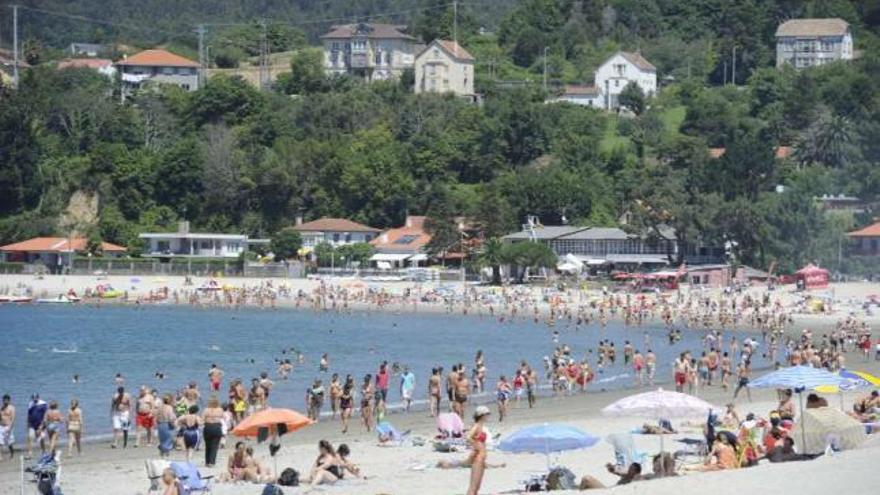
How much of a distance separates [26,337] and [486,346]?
59.1 ft

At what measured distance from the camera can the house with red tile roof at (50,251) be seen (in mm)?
91625

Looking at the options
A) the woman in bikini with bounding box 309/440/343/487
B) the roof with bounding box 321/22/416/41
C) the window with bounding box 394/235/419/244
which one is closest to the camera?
the woman in bikini with bounding box 309/440/343/487

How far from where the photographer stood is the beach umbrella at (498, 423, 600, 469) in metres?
24.7

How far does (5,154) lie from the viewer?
10069 centimetres

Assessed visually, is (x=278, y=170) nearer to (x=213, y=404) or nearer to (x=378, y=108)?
(x=378, y=108)

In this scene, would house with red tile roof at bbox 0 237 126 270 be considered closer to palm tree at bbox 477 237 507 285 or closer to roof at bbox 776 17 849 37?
palm tree at bbox 477 237 507 285

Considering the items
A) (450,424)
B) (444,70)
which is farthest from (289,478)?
(444,70)

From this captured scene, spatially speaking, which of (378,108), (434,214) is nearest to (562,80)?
(378,108)

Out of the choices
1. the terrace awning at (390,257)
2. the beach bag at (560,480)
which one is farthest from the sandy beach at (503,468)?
the terrace awning at (390,257)

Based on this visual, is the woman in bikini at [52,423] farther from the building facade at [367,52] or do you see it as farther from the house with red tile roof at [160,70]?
the building facade at [367,52]

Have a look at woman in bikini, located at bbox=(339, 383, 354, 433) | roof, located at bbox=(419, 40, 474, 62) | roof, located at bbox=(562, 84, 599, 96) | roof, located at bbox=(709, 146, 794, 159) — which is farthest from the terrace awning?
woman in bikini, located at bbox=(339, 383, 354, 433)

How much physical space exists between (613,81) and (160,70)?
30.4m

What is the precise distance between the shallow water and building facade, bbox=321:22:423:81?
49876 mm

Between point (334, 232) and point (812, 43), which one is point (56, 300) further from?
point (812, 43)
